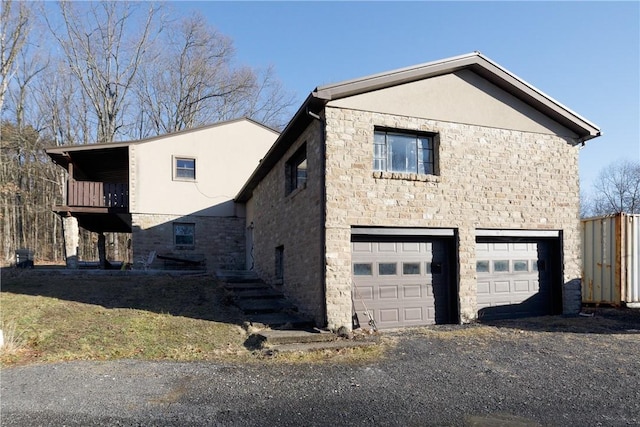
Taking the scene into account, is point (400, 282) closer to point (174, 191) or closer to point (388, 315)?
point (388, 315)

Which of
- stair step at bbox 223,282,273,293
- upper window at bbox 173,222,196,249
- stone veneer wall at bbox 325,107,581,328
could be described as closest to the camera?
stone veneer wall at bbox 325,107,581,328

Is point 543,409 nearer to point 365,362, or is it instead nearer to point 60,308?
point 365,362

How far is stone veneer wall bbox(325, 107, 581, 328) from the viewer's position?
801 centimetres

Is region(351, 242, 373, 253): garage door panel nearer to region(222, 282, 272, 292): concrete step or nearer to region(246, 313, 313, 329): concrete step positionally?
region(246, 313, 313, 329): concrete step

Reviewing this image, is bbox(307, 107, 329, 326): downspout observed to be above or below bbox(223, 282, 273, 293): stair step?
above

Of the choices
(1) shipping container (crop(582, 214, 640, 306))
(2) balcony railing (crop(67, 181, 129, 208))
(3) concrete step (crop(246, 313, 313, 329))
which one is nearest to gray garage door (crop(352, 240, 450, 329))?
(3) concrete step (crop(246, 313, 313, 329))

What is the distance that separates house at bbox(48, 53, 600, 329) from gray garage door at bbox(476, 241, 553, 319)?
30 millimetres

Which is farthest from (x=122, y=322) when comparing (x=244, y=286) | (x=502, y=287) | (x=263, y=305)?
(x=502, y=287)

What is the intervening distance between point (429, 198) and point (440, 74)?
A: 9.79ft

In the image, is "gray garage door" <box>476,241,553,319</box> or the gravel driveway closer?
the gravel driveway

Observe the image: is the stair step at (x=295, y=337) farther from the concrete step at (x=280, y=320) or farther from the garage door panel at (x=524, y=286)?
the garage door panel at (x=524, y=286)

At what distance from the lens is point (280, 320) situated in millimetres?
8617

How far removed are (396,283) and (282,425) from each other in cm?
531

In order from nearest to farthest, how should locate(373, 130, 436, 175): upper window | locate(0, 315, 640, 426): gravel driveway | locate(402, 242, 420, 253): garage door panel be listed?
1. locate(0, 315, 640, 426): gravel driveway
2. locate(373, 130, 436, 175): upper window
3. locate(402, 242, 420, 253): garage door panel
